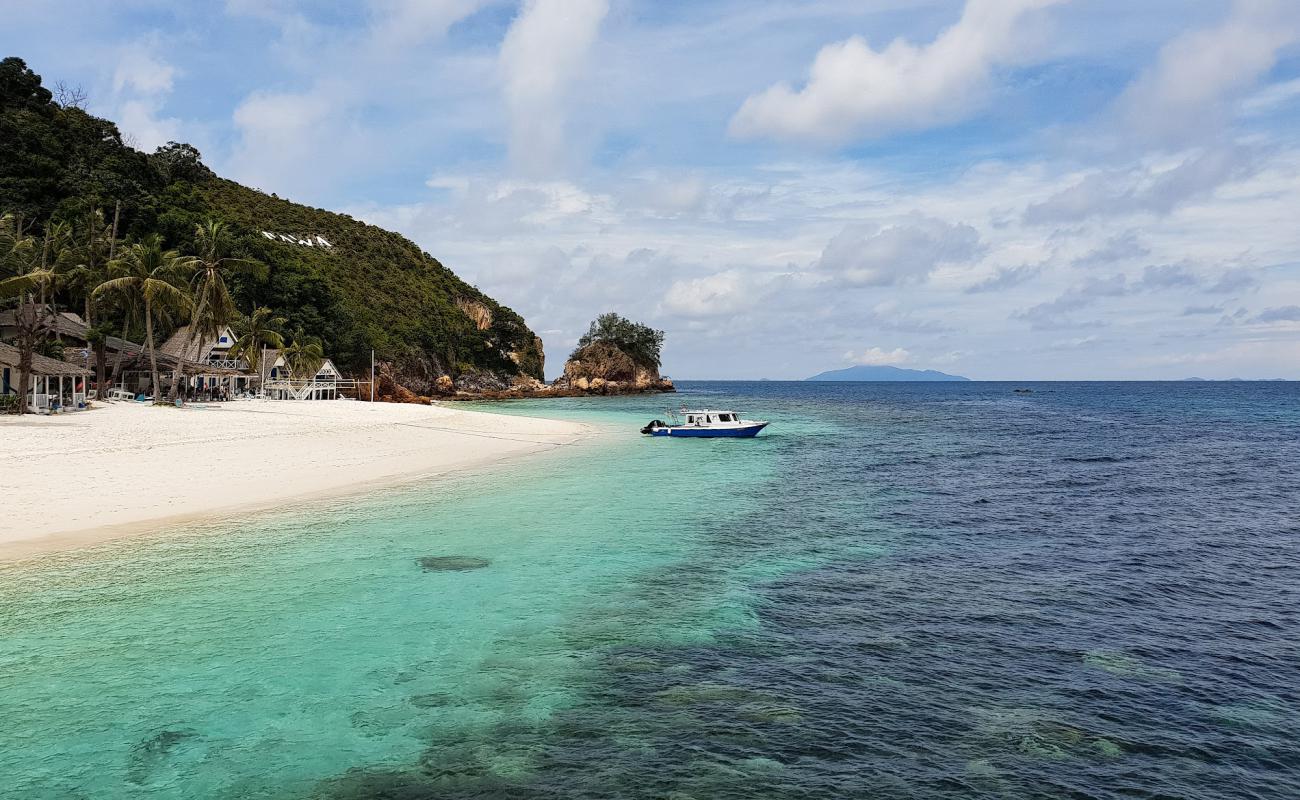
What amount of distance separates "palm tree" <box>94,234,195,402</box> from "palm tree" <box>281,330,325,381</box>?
992 inches

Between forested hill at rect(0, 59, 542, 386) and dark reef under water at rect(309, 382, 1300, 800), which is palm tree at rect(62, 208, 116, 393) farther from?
dark reef under water at rect(309, 382, 1300, 800)

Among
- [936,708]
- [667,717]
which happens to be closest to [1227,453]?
[936,708]

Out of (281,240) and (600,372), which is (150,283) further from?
(600,372)

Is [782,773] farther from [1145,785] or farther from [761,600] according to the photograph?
[761,600]

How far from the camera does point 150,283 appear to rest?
50.0m

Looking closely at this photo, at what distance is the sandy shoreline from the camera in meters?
19.4

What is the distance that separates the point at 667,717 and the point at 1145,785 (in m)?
5.39

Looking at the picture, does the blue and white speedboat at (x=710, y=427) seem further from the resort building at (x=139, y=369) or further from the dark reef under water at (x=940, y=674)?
the resort building at (x=139, y=369)

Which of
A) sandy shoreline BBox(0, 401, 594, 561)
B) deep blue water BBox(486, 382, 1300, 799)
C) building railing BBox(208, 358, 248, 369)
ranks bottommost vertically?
deep blue water BBox(486, 382, 1300, 799)

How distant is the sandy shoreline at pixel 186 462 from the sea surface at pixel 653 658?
2552 mm

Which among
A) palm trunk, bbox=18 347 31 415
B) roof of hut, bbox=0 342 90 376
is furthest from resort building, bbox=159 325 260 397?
palm trunk, bbox=18 347 31 415

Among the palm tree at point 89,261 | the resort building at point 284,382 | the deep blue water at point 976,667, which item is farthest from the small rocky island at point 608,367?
the deep blue water at point 976,667

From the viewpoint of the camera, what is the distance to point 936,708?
378 inches

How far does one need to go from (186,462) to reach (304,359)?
60.1 metres
